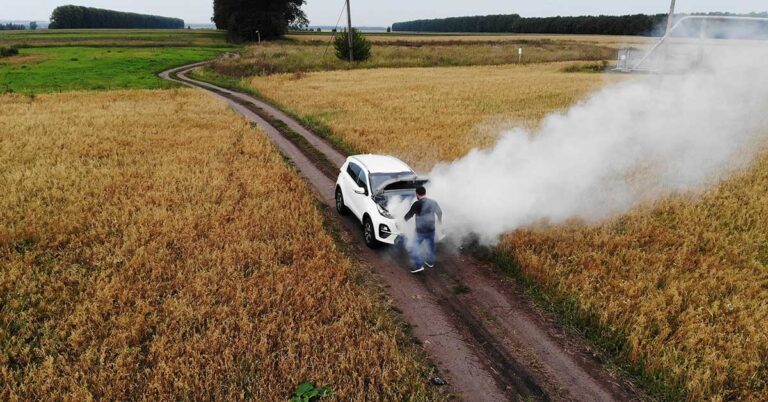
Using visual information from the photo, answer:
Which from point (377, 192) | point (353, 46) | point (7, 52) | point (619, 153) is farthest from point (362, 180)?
point (7, 52)

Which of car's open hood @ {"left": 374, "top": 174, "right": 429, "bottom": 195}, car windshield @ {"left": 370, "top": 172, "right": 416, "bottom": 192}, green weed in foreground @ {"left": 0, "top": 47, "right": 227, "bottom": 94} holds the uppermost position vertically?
green weed in foreground @ {"left": 0, "top": 47, "right": 227, "bottom": 94}

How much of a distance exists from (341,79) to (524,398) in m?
45.4

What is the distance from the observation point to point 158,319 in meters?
8.00

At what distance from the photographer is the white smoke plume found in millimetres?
12570

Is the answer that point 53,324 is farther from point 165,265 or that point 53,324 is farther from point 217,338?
point 217,338

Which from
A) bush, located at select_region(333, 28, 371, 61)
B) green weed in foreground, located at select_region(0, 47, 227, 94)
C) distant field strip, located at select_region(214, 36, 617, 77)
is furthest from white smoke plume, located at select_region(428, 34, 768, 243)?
bush, located at select_region(333, 28, 371, 61)

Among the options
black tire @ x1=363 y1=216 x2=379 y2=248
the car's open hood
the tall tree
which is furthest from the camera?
the tall tree

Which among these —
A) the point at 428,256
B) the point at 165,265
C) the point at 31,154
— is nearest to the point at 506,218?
the point at 428,256

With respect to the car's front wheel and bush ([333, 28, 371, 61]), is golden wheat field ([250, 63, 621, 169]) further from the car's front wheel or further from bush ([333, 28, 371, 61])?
bush ([333, 28, 371, 61])

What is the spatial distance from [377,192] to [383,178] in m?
0.60

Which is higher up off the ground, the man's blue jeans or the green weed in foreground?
the green weed in foreground

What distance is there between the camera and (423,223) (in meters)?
10.0

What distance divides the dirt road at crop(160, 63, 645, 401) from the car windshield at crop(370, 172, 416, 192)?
5.23 ft

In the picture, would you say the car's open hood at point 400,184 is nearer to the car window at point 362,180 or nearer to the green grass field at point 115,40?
the car window at point 362,180
